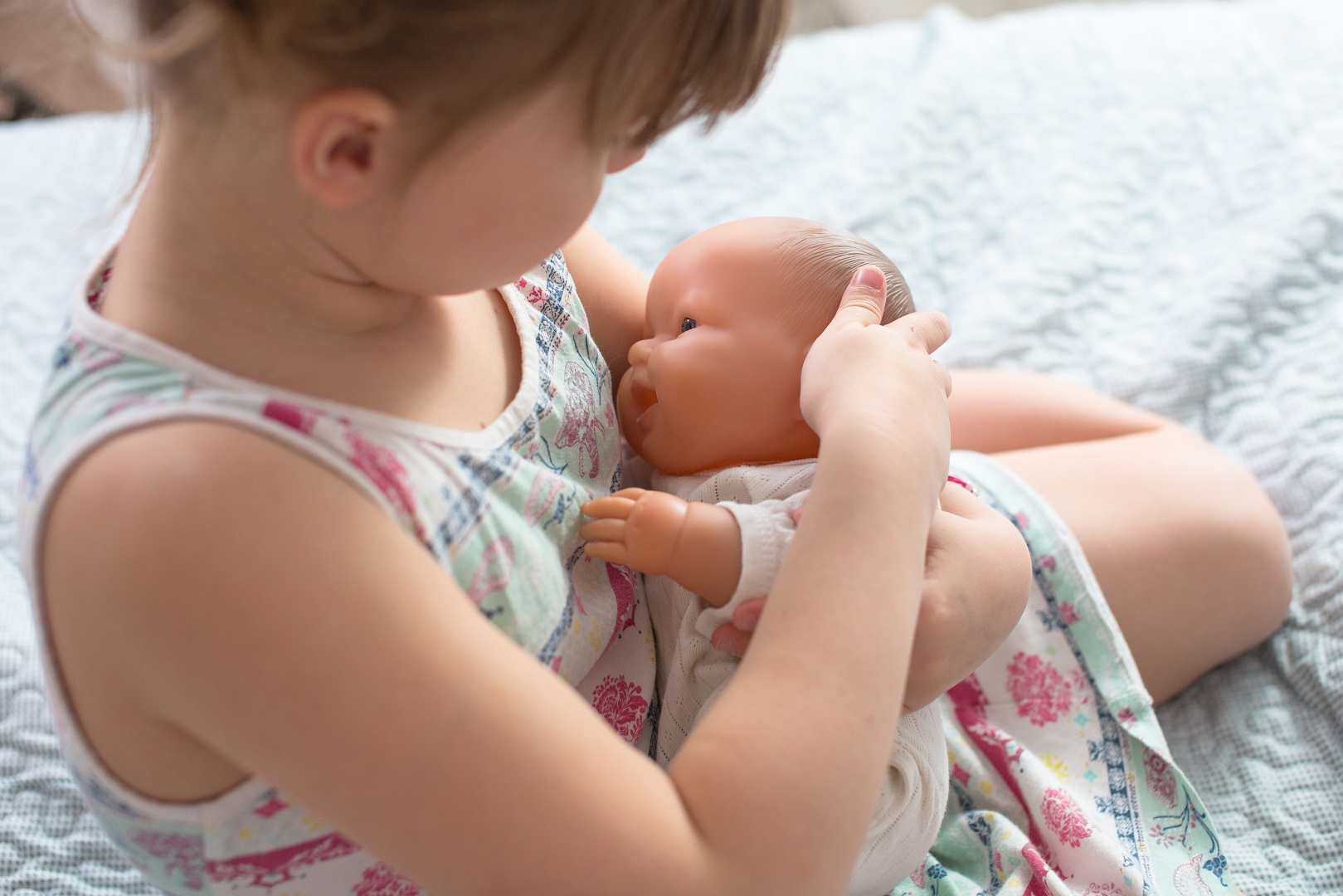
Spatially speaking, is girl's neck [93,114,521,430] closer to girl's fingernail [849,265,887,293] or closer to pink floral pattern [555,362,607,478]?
pink floral pattern [555,362,607,478]

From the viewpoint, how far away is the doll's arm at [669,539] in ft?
2.26

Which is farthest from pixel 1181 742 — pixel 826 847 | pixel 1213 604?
pixel 826 847

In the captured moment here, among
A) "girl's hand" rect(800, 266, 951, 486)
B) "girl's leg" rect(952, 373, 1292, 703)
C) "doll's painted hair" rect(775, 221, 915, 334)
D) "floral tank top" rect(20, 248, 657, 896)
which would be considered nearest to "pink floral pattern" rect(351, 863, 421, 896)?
"floral tank top" rect(20, 248, 657, 896)

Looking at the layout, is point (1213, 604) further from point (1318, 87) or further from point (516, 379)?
point (1318, 87)

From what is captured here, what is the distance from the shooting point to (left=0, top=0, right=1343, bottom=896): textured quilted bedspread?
90 cm

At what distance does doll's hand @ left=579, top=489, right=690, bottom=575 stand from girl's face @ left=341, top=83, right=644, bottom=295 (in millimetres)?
181

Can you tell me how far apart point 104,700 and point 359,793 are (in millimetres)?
132

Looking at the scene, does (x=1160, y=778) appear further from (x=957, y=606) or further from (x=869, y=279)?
(x=869, y=279)

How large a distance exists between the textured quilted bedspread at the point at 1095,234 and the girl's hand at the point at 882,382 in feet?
1.52

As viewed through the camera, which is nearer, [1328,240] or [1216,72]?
[1328,240]

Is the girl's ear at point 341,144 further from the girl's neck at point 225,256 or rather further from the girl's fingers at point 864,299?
the girl's fingers at point 864,299

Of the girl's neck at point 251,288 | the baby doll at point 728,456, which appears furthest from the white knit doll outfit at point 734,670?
the girl's neck at point 251,288

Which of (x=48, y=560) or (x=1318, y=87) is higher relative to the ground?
(x=48, y=560)

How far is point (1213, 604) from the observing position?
93 cm
